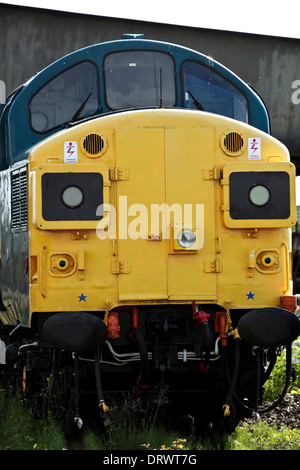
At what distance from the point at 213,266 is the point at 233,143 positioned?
104 cm

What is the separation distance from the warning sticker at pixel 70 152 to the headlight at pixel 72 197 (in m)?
0.26

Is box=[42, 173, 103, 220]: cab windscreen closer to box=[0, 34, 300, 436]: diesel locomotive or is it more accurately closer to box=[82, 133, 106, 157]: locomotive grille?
box=[0, 34, 300, 436]: diesel locomotive

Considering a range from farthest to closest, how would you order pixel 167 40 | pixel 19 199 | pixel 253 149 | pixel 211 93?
pixel 167 40, pixel 211 93, pixel 19 199, pixel 253 149

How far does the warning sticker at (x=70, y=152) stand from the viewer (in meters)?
7.09

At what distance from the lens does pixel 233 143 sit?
7.21m

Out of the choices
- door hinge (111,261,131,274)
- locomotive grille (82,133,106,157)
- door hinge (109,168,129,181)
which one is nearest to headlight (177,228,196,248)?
door hinge (111,261,131,274)

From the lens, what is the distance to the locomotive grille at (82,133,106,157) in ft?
23.3

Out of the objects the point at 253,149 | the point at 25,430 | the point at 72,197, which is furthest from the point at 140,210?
the point at 25,430

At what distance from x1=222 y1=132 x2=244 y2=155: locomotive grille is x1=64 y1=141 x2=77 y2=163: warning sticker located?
1.25 meters

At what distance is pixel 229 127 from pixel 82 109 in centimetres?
170

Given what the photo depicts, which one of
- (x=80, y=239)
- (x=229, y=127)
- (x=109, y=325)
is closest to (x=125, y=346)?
(x=109, y=325)

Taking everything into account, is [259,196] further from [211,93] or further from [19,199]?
[19,199]

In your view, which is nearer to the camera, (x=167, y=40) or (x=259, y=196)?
(x=259, y=196)

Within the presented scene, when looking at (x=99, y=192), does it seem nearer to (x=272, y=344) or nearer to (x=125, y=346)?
(x=125, y=346)
